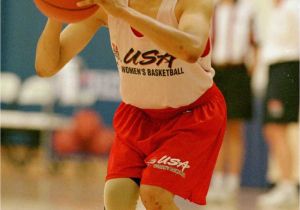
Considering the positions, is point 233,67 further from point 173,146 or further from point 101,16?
point 173,146

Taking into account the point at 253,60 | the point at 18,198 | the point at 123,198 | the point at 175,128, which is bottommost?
the point at 18,198

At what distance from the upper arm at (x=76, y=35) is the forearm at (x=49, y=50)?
57mm

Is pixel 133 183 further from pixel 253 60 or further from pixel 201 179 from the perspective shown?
pixel 253 60

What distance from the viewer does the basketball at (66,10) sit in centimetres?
285

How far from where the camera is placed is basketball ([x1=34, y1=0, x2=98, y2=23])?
2848 millimetres

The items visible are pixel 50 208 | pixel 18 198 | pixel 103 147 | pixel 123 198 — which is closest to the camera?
pixel 123 198

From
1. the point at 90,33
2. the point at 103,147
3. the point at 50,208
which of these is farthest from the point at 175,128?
the point at 103,147

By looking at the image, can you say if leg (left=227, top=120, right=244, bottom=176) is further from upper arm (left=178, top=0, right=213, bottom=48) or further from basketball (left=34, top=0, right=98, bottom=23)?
basketball (left=34, top=0, right=98, bottom=23)

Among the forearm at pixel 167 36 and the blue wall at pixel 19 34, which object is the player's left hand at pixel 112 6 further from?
the blue wall at pixel 19 34

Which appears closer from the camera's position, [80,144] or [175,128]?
[175,128]

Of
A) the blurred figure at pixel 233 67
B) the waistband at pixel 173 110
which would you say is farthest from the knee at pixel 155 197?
the blurred figure at pixel 233 67

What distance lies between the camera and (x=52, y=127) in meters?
A: 9.16

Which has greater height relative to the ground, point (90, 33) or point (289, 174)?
point (90, 33)

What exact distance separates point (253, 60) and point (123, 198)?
14.4 ft
